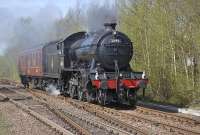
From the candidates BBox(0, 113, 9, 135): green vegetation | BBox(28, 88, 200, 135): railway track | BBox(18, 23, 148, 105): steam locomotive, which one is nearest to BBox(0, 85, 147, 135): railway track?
BBox(28, 88, 200, 135): railway track

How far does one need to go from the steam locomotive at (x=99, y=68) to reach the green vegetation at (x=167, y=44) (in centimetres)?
305

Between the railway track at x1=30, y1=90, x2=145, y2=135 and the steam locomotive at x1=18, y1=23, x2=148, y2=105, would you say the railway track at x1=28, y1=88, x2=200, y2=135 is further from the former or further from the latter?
the steam locomotive at x1=18, y1=23, x2=148, y2=105

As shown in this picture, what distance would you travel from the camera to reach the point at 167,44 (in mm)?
21547

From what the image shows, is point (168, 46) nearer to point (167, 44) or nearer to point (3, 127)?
point (167, 44)

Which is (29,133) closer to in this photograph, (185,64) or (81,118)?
(81,118)

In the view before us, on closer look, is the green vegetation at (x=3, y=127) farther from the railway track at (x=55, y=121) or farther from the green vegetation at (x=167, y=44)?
the green vegetation at (x=167, y=44)

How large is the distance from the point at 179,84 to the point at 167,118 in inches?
251

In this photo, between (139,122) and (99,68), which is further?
(99,68)

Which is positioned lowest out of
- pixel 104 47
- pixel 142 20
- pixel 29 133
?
pixel 29 133

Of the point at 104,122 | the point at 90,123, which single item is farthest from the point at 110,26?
the point at 90,123

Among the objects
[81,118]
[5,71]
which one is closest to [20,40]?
[5,71]

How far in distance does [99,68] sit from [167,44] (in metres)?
5.27

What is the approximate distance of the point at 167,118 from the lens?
1407 centimetres

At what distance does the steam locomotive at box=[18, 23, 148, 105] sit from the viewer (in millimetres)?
17062
